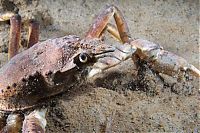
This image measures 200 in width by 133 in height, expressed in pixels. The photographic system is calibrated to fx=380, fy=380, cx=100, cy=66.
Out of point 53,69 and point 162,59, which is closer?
point 53,69

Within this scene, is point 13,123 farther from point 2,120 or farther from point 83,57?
point 83,57

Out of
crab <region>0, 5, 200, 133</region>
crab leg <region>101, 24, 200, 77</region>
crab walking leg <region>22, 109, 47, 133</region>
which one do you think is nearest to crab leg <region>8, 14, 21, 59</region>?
crab <region>0, 5, 200, 133</region>

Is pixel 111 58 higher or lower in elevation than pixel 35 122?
higher

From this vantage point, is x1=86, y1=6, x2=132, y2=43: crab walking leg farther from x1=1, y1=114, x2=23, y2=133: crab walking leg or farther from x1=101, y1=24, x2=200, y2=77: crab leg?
x1=1, y1=114, x2=23, y2=133: crab walking leg

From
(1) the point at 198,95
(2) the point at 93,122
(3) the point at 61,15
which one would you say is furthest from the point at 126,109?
(3) the point at 61,15

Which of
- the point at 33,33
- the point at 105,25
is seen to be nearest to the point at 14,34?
the point at 33,33

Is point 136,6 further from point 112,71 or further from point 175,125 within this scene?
point 175,125

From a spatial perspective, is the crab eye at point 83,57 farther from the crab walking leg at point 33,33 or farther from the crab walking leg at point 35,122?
the crab walking leg at point 33,33
